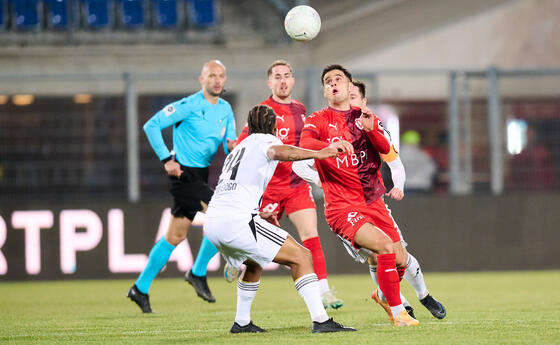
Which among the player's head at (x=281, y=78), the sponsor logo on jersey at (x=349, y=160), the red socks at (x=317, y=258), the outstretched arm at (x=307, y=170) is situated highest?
the player's head at (x=281, y=78)

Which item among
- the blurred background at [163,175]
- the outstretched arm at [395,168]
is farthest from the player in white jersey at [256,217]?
the blurred background at [163,175]

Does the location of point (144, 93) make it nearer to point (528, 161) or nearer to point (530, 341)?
point (528, 161)

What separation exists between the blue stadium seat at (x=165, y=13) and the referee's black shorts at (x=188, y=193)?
489 inches

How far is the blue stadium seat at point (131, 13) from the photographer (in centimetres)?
2070

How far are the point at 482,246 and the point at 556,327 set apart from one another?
6.68 metres

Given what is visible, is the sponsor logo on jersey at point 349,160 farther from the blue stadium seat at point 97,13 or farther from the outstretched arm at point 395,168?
the blue stadium seat at point 97,13

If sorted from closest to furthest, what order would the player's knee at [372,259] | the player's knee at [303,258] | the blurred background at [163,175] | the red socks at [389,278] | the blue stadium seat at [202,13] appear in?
the player's knee at [303,258], the red socks at [389,278], the player's knee at [372,259], the blurred background at [163,175], the blue stadium seat at [202,13]

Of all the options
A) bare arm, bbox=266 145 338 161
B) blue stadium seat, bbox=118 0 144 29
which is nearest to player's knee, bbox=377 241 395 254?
bare arm, bbox=266 145 338 161

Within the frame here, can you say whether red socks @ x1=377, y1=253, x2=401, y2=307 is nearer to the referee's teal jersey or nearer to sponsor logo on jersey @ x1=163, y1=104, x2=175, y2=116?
the referee's teal jersey

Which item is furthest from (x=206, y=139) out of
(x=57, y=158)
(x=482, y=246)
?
(x=482, y=246)

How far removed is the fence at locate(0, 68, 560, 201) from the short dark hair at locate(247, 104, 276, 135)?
21.2 ft

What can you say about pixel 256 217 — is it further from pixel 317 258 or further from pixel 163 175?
pixel 163 175

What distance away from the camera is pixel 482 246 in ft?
43.2

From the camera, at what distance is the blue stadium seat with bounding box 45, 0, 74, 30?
66.9ft
